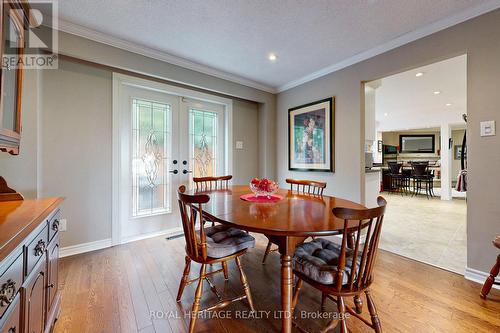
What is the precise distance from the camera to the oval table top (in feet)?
3.51

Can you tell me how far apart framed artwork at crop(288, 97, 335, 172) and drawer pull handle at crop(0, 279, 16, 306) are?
3.13 meters

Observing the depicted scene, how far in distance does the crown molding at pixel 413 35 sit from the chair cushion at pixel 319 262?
233 cm

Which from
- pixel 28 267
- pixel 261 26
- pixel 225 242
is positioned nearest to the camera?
pixel 28 267

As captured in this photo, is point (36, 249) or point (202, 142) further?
point (202, 142)

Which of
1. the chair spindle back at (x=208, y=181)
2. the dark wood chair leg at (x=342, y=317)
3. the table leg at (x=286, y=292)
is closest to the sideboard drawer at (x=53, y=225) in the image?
the chair spindle back at (x=208, y=181)

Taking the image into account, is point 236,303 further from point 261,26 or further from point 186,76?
point 186,76

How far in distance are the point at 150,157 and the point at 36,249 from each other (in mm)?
2124

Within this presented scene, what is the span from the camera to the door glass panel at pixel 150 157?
2906 mm

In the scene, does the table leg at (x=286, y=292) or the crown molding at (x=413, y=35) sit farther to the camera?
the crown molding at (x=413, y=35)

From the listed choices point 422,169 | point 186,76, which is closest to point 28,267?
point 186,76

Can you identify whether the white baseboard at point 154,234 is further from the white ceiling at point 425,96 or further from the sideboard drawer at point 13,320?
the white ceiling at point 425,96

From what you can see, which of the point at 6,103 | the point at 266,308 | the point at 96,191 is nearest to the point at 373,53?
the point at 266,308

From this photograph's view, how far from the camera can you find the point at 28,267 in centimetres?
89

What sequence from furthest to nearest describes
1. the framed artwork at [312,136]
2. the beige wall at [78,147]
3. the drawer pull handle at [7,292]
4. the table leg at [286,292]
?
the framed artwork at [312,136], the beige wall at [78,147], the table leg at [286,292], the drawer pull handle at [7,292]
